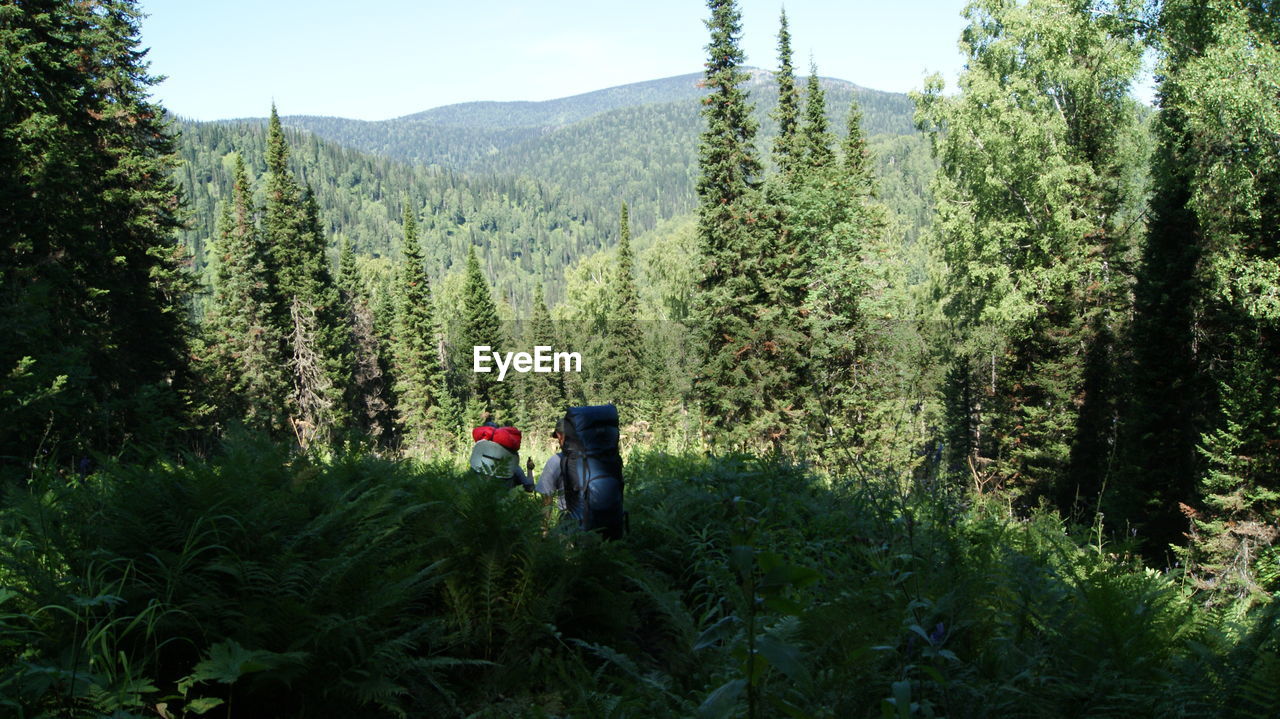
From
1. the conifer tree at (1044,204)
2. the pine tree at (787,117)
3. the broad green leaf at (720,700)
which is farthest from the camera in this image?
the pine tree at (787,117)

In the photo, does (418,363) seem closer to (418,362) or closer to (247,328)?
(418,362)

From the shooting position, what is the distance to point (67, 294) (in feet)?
51.1

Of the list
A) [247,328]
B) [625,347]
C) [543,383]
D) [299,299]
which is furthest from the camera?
[543,383]

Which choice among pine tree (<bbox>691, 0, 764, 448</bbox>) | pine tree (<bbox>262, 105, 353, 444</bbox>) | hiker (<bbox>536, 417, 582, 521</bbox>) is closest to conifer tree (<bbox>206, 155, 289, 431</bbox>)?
pine tree (<bbox>262, 105, 353, 444</bbox>)

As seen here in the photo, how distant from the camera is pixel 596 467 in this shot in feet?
17.6

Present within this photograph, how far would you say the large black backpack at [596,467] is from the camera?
5211mm

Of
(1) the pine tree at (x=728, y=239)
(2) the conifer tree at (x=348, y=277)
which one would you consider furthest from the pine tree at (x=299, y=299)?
(1) the pine tree at (x=728, y=239)

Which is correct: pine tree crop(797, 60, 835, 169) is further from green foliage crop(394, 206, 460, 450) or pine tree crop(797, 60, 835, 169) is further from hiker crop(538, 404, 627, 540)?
green foliage crop(394, 206, 460, 450)

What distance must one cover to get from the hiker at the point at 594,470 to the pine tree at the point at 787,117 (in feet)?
89.3

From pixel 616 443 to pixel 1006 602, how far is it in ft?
9.66

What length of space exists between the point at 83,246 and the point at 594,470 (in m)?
16.5

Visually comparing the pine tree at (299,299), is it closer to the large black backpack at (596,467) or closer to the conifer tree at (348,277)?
the conifer tree at (348,277)

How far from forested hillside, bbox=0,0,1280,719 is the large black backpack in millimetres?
48

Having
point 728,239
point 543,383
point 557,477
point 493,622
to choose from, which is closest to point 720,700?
point 493,622
